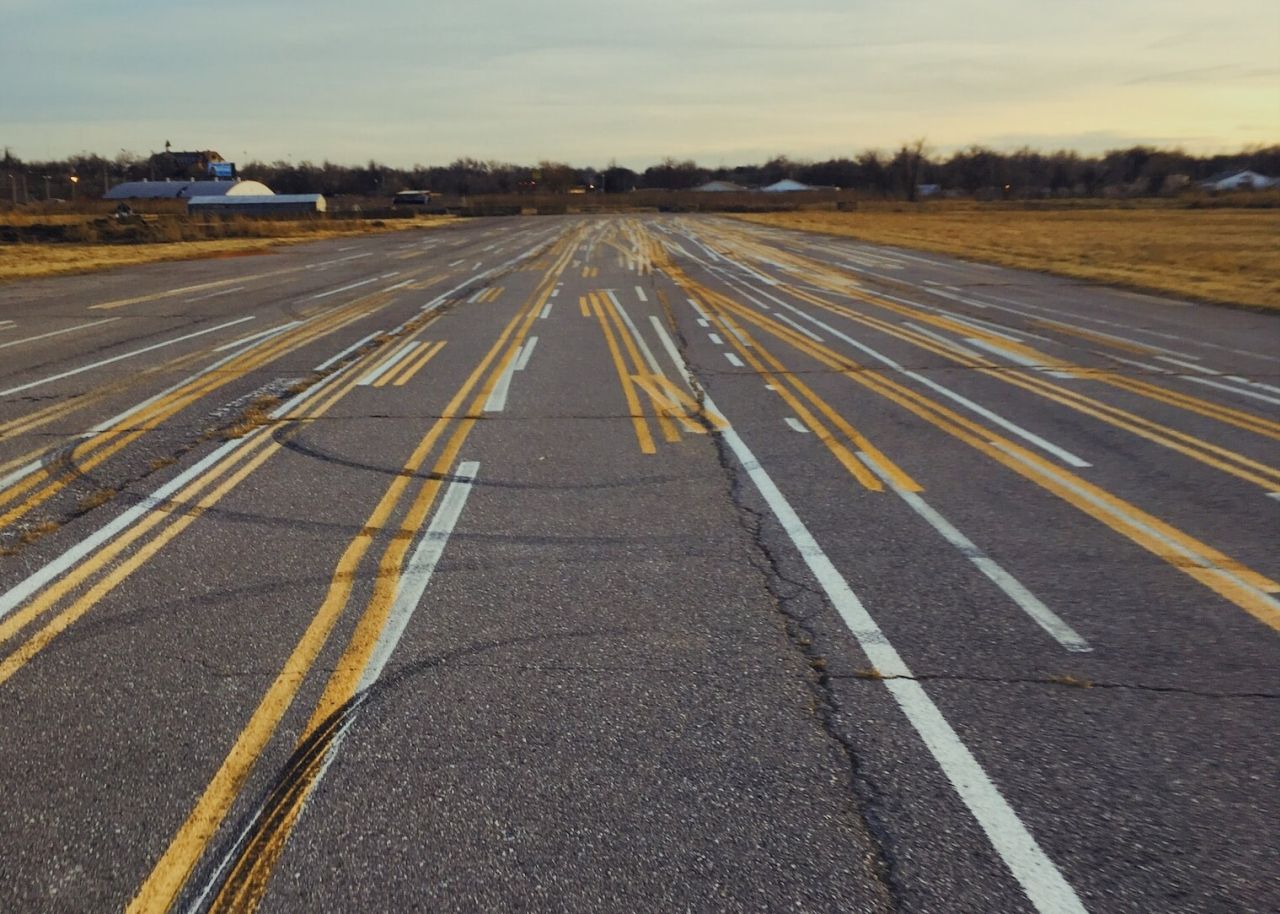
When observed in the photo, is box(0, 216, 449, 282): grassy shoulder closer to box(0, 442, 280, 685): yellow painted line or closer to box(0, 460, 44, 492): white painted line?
box(0, 460, 44, 492): white painted line

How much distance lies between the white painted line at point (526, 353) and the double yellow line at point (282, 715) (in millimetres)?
5372

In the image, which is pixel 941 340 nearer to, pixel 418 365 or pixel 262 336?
pixel 418 365

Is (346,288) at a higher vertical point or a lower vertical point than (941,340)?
higher

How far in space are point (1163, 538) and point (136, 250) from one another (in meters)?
43.4

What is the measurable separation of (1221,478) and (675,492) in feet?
14.2

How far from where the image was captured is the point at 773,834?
3.32 m

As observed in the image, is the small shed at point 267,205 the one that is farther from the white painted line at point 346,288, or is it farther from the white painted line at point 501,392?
the white painted line at point 501,392

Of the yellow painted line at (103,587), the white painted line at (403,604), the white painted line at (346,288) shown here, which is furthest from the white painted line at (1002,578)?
the white painted line at (346,288)

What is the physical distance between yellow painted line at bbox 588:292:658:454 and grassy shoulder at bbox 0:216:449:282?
22549mm

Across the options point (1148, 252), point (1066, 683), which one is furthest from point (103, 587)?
point (1148, 252)

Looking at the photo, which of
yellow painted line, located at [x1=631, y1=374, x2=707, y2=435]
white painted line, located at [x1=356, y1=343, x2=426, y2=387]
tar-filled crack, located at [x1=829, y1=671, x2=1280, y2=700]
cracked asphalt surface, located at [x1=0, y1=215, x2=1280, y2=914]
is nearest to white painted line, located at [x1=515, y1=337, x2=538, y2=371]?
white painted line, located at [x1=356, y1=343, x2=426, y2=387]

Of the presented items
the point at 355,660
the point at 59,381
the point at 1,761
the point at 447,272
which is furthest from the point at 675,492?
the point at 447,272

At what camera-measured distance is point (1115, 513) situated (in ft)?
22.2

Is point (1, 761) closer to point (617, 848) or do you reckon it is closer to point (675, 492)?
point (617, 848)
